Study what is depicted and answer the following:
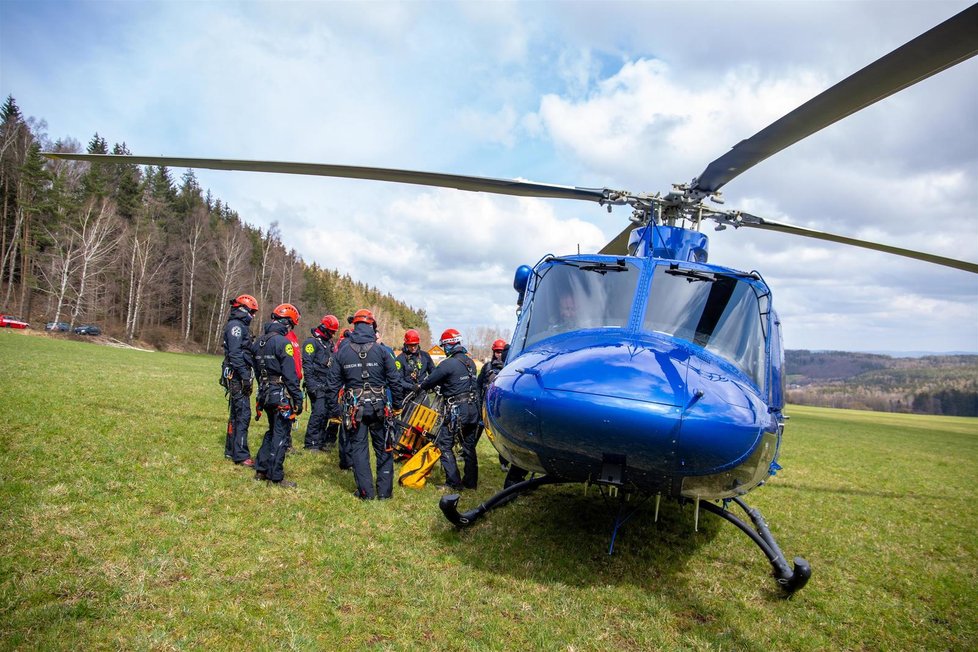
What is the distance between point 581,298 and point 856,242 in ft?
11.7

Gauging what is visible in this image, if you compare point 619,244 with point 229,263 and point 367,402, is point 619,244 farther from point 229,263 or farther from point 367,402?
point 229,263

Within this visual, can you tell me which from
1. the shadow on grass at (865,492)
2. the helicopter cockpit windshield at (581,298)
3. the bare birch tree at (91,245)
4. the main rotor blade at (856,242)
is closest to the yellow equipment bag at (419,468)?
the helicopter cockpit windshield at (581,298)

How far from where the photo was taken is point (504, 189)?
543cm

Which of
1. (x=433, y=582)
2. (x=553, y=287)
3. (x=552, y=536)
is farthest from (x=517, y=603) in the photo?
(x=553, y=287)

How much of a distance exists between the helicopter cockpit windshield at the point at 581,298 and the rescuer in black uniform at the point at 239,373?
4464mm

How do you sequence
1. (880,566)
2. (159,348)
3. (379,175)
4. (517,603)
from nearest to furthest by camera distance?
(517,603), (379,175), (880,566), (159,348)

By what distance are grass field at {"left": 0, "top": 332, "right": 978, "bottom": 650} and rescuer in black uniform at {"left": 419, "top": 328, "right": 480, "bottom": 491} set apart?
0.42 metres

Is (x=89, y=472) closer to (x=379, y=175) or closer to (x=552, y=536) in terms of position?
(x=379, y=175)

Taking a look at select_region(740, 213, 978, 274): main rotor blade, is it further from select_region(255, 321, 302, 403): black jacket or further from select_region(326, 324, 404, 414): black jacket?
select_region(255, 321, 302, 403): black jacket

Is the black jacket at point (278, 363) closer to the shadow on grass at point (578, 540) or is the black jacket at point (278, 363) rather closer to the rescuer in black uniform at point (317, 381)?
the rescuer in black uniform at point (317, 381)

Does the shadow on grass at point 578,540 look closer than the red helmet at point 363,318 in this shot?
Yes

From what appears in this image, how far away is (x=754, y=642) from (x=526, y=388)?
8.34ft

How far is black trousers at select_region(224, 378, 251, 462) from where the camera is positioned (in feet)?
25.2

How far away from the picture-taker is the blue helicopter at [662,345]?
3.45 m
